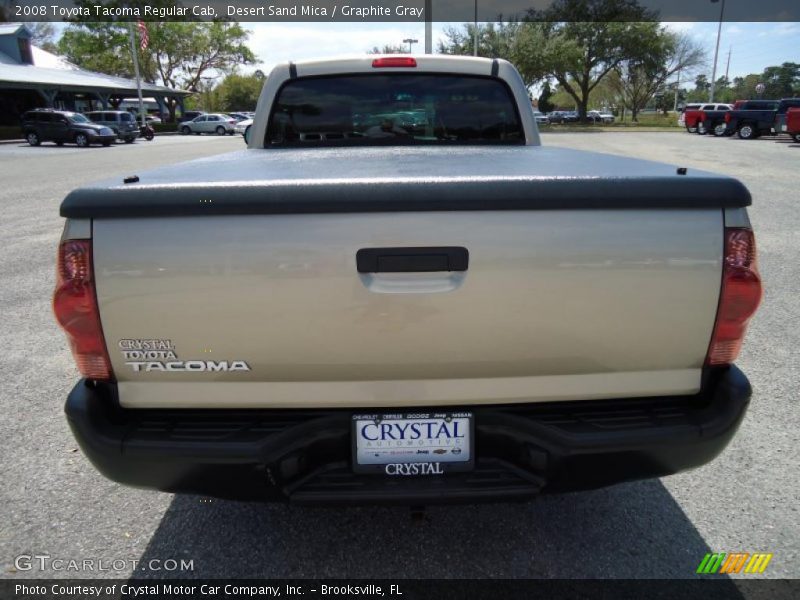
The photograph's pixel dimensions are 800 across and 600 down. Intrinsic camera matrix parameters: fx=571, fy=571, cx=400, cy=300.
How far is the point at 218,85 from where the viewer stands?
86750 mm

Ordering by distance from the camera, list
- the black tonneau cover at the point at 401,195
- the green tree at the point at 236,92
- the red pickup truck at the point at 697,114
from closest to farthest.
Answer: the black tonneau cover at the point at 401,195 < the red pickup truck at the point at 697,114 < the green tree at the point at 236,92

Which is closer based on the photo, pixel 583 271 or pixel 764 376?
pixel 583 271

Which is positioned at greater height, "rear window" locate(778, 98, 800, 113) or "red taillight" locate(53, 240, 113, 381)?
"rear window" locate(778, 98, 800, 113)

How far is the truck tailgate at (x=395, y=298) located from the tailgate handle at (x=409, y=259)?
0.07 ft

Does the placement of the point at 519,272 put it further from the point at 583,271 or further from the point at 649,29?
the point at 649,29

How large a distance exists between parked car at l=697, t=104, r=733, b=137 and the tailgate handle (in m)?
35.7

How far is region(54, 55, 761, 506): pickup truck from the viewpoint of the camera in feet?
5.67

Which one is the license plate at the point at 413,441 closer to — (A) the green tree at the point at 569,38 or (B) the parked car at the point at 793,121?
(B) the parked car at the point at 793,121

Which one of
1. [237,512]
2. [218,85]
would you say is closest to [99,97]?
[218,85]

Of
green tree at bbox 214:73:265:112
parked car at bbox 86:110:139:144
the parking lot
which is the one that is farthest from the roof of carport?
the parking lot

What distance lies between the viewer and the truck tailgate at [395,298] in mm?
1728

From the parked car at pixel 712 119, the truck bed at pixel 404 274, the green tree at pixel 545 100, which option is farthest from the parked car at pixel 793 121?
the green tree at pixel 545 100

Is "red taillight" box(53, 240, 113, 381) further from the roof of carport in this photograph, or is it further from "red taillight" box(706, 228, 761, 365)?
the roof of carport

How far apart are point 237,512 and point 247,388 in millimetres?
1030
